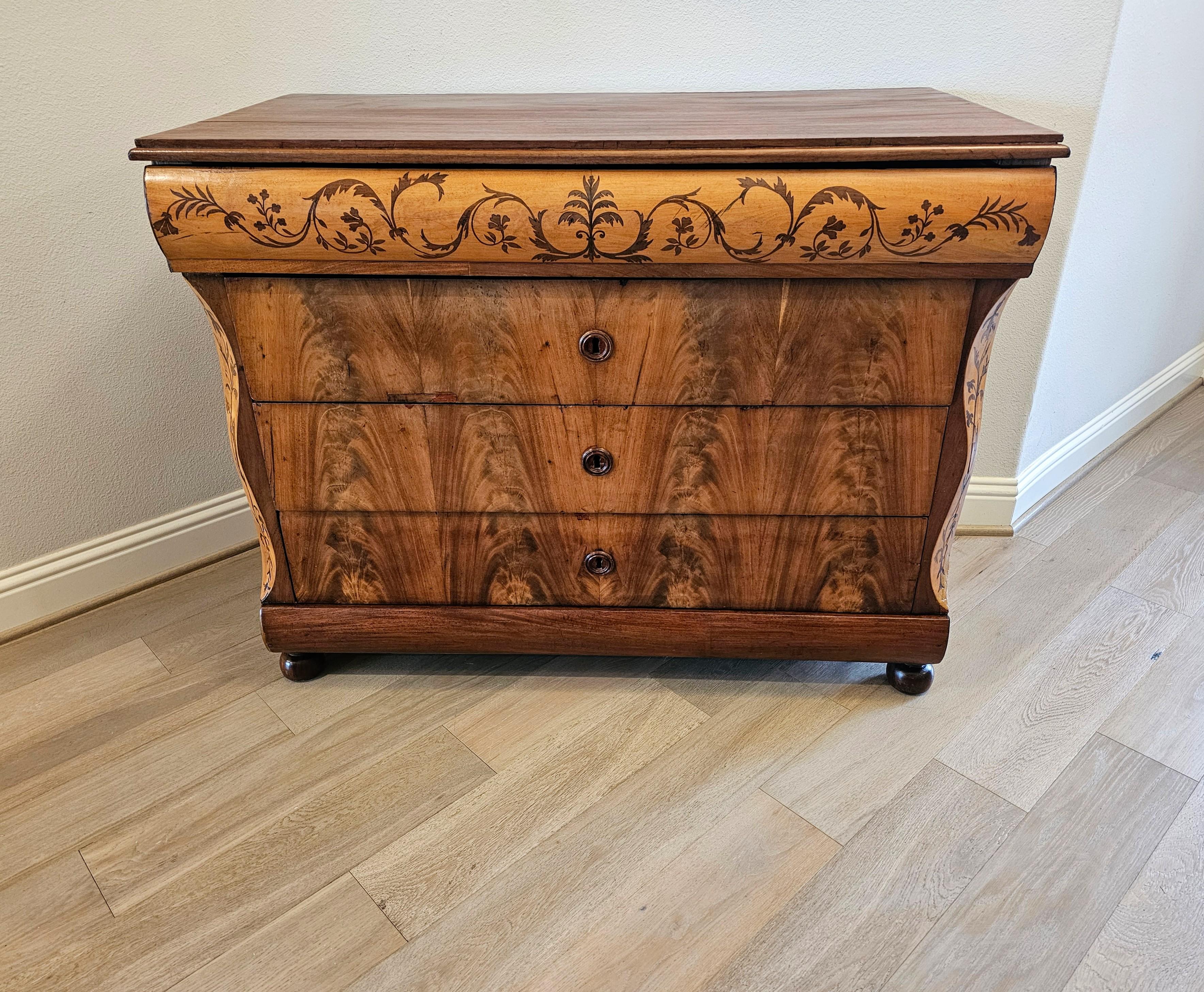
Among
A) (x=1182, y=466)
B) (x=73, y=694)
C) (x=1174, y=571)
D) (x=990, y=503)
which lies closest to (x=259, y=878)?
(x=73, y=694)

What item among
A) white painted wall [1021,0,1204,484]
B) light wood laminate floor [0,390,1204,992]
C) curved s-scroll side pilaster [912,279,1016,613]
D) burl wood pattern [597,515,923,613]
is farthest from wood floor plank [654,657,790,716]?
white painted wall [1021,0,1204,484]

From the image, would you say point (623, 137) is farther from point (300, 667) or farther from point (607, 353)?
point (300, 667)

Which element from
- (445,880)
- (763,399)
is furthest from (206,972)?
(763,399)

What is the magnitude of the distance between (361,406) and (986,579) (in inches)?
43.4

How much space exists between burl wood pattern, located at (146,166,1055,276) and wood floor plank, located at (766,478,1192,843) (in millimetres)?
628

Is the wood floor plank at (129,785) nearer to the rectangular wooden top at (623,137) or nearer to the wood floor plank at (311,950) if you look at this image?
the wood floor plank at (311,950)

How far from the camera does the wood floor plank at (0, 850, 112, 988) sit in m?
0.88

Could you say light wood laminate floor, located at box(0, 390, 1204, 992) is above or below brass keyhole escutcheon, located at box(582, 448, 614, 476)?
below

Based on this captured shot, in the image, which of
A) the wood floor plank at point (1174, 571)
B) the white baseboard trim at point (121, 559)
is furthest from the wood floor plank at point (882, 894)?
the white baseboard trim at point (121, 559)

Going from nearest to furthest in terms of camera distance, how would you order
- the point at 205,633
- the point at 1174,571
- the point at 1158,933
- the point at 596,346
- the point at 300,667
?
the point at 1158,933, the point at 596,346, the point at 300,667, the point at 205,633, the point at 1174,571

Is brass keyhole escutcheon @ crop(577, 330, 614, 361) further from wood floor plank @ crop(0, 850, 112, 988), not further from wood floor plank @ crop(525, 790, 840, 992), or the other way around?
wood floor plank @ crop(0, 850, 112, 988)

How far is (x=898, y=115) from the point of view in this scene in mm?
1001

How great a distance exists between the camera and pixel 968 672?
4.09ft

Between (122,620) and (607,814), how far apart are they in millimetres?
915
